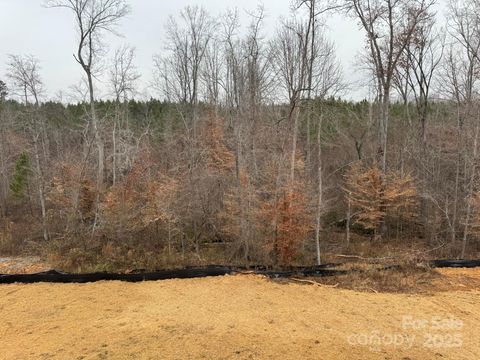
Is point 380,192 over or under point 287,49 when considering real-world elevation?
under

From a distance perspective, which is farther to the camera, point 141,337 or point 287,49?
point 287,49

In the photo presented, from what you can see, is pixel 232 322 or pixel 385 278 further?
pixel 385 278

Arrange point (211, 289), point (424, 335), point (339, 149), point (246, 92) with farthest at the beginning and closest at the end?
point (339, 149) → point (246, 92) → point (211, 289) → point (424, 335)

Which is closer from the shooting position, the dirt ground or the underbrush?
the dirt ground

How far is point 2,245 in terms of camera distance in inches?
555

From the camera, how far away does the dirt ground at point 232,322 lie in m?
6.01

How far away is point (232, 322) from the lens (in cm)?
708

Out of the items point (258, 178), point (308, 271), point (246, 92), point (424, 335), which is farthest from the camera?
point (246, 92)

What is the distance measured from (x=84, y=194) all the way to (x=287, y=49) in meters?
11.9

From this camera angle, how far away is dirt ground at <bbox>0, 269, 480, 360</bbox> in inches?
237

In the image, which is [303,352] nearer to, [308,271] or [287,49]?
[308,271]

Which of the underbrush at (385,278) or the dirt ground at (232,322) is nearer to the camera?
the dirt ground at (232,322)

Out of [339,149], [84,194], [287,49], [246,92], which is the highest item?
[287,49]

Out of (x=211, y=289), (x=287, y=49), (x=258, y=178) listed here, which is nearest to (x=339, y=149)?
(x=287, y=49)
